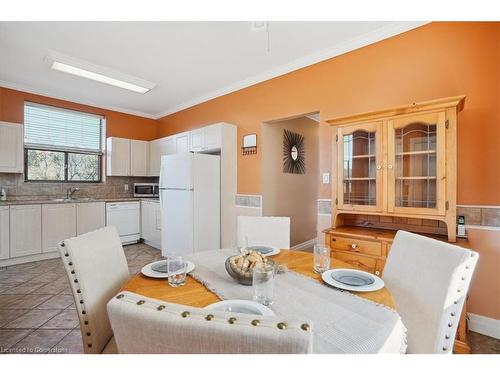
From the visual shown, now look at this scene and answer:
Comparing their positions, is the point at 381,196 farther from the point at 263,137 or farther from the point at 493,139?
the point at 263,137

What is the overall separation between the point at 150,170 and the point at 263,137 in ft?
9.06

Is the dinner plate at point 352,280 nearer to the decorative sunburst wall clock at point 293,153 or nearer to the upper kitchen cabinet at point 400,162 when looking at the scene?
the upper kitchen cabinet at point 400,162

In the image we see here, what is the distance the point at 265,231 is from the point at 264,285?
1.08 metres

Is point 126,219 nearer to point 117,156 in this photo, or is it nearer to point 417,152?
point 117,156

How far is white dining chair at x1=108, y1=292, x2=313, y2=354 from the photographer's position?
46 cm

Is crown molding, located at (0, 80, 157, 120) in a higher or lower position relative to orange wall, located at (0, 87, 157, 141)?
higher

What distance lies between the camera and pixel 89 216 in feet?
13.3

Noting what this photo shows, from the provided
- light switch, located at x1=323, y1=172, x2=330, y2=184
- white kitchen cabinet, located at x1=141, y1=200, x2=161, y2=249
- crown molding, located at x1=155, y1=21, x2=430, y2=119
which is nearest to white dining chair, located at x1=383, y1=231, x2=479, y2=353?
light switch, located at x1=323, y1=172, x2=330, y2=184

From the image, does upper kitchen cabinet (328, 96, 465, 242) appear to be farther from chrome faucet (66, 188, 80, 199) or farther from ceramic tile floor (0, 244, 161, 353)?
chrome faucet (66, 188, 80, 199)

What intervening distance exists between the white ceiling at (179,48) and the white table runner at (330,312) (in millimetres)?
2249

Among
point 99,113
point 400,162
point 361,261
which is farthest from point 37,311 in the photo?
point 99,113

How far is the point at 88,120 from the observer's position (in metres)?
4.57

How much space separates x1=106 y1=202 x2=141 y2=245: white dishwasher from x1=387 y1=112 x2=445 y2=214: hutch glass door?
13.9 ft
